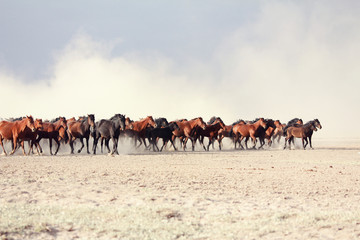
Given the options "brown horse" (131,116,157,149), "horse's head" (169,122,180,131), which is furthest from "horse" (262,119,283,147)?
"brown horse" (131,116,157,149)

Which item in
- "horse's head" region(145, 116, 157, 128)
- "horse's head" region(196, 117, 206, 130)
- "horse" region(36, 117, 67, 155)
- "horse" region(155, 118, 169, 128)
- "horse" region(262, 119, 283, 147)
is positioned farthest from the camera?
"horse" region(262, 119, 283, 147)

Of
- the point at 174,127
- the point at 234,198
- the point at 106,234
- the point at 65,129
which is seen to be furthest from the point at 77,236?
the point at 174,127

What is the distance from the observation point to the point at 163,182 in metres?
11.9

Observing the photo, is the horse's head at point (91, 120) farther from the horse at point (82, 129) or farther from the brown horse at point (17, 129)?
the brown horse at point (17, 129)

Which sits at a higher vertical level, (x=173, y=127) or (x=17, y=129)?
(x=173, y=127)

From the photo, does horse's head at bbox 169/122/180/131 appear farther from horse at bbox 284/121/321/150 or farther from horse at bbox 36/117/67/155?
horse at bbox 284/121/321/150

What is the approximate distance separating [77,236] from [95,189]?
10.3 ft

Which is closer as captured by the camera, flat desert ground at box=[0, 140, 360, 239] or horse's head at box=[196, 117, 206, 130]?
flat desert ground at box=[0, 140, 360, 239]

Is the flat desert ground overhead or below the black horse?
below

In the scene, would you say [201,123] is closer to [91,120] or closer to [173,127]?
[173,127]

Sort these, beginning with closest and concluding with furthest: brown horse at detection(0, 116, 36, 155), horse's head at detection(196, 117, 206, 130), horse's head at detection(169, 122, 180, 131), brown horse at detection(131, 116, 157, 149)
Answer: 1. brown horse at detection(0, 116, 36, 155)
2. brown horse at detection(131, 116, 157, 149)
3. horse's head at detection(169, 122, 180, 131)
4. horse's head at detection(196, 117, 206, 130)

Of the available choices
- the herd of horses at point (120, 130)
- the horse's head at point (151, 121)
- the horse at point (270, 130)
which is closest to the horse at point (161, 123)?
the herd of horses at point (120, 130)

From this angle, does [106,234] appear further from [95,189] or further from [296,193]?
[296,193]

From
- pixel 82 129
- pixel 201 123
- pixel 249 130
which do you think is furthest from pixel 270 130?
pixel 82 129
